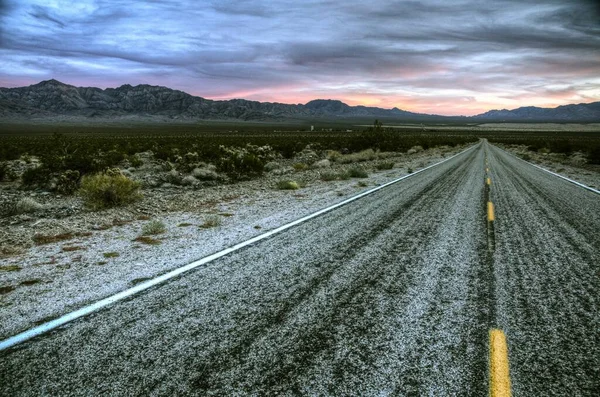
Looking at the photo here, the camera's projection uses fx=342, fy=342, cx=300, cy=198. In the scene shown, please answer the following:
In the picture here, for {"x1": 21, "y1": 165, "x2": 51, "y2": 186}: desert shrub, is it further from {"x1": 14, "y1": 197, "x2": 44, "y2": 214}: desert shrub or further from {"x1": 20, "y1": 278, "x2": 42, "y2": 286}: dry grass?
{"x1": 20, "y1": 278, "x2": 42, "y2": 286}: dry grass

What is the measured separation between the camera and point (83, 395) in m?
2.39

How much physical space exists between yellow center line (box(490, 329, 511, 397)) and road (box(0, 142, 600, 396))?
5 cm

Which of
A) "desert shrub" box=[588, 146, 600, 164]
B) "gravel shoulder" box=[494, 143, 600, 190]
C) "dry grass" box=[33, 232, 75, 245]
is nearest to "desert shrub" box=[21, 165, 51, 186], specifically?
"dry grass" box=[33, 232, 75, 245]

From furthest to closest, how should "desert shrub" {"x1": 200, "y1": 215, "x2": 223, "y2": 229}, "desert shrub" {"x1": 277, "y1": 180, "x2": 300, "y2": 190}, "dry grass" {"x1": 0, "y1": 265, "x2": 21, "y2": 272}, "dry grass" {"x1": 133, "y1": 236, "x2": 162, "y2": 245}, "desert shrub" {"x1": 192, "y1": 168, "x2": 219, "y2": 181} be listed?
"desert shrub" {"x1": 192, "y1": 168, "x2": 219, "y2": 181}, "desert shrub" {"x1": 277, "y1": 180, "x2": 300, "y2": 190}, "desert shrub" {"x1": 200, "y1": 215, "x2": 223, "y2": 229}, "dry grass" {"x1": 133, "y1": 236, "x2": 162, "y2": 245}, "dry grass" {"x1": 0, "y1": 265, "x2": 21, "y2": 272}

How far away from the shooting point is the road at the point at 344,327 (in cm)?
248

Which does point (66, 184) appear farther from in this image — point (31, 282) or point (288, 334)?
point (288, 334)

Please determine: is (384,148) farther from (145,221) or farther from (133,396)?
(133,396)

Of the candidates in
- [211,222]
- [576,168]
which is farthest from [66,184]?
[576,168]

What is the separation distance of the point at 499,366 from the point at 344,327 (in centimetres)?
125

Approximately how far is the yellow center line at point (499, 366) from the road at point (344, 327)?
2.1 inches

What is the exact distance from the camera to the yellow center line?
7.75 feet

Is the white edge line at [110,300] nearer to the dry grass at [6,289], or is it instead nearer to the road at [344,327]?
the road at [344,327]

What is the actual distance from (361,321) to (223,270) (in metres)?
2.11

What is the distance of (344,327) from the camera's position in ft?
10.4
